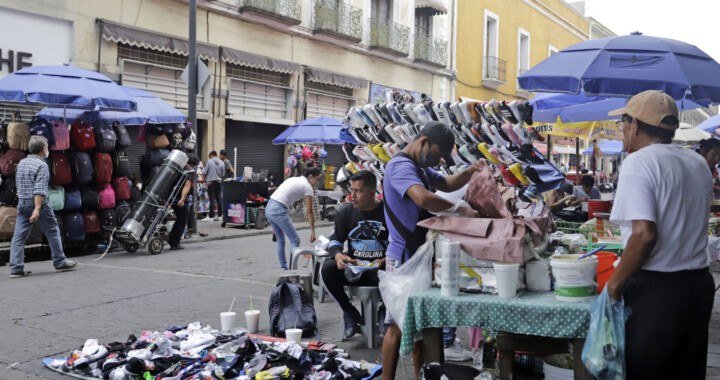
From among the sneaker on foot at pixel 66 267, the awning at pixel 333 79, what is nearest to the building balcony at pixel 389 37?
the awning at pixel 333 79

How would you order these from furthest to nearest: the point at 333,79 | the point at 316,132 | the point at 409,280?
the point at 333,79 → the point at 316,132 → the point at 409,280

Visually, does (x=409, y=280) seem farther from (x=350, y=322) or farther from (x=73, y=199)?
(x=73, y=199)

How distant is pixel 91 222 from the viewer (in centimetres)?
1112

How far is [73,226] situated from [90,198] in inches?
21.7

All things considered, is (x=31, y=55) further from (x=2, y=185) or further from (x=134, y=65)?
(x=2, y=185)

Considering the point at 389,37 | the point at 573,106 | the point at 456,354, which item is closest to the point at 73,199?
the point at 456,354

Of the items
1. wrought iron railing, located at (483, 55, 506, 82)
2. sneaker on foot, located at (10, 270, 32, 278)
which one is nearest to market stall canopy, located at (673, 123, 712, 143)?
sneaker on foot, located at (10, 270, 32, 278)

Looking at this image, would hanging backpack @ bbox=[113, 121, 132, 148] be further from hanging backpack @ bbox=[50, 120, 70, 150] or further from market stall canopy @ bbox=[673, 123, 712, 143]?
market stall canopy @ bbox=[673, 123, 712, 143]

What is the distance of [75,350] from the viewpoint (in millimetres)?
5348

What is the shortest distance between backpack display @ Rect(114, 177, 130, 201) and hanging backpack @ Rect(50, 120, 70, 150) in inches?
50.4

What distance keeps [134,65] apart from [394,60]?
499 inches

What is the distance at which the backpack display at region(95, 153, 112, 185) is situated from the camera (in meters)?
11.0

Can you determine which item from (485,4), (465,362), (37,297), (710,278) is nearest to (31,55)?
(37,297)

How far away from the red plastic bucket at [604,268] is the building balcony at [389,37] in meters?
21.8
